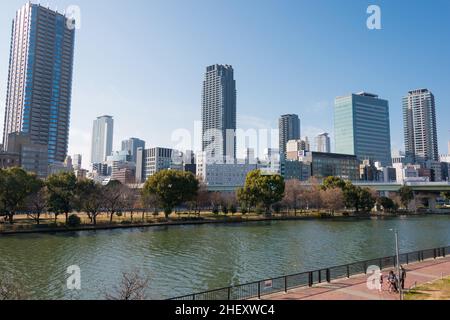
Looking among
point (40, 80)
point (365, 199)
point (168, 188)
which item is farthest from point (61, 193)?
point (40, 80)

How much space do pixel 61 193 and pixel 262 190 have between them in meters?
42.6

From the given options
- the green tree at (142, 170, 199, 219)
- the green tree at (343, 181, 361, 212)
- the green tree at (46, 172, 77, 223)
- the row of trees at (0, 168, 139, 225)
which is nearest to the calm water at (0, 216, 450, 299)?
the green tree at (46, 172, 77, 223)

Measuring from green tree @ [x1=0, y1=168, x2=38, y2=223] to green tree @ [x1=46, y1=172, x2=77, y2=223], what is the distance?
2722mm

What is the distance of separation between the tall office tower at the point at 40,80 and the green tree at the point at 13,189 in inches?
5247

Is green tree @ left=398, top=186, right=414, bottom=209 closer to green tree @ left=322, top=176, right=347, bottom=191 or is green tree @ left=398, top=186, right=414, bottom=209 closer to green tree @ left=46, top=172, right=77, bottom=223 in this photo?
green tree @ left=322, top=176, right=347, bottom=191

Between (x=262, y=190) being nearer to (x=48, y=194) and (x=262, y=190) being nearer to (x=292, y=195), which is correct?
(x=292, y=195)

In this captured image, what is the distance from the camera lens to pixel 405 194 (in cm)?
11231

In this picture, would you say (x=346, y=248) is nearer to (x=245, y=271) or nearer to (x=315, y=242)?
(x=315, y=242)

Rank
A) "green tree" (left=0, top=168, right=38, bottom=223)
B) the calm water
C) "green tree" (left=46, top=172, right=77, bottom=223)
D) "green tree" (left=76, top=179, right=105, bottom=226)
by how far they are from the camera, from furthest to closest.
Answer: "green tree" (left=76, top=179, right=105, bottom=226)
"green tree" (left=46, top=172, right=77, bottom=223)
"green tree" (left=0, top=168, right=38, bottom=223)
the calm water

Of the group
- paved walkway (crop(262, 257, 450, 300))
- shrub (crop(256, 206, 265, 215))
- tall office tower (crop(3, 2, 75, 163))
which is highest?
tall office tower (crop(3, 2, 75, 163))

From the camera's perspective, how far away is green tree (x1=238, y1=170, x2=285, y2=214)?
275ft

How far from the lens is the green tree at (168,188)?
240 feet

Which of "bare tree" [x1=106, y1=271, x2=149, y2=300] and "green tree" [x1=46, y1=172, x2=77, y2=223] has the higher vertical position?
"green tree" [x1=46, y1=172, x2=77, y2=223]
